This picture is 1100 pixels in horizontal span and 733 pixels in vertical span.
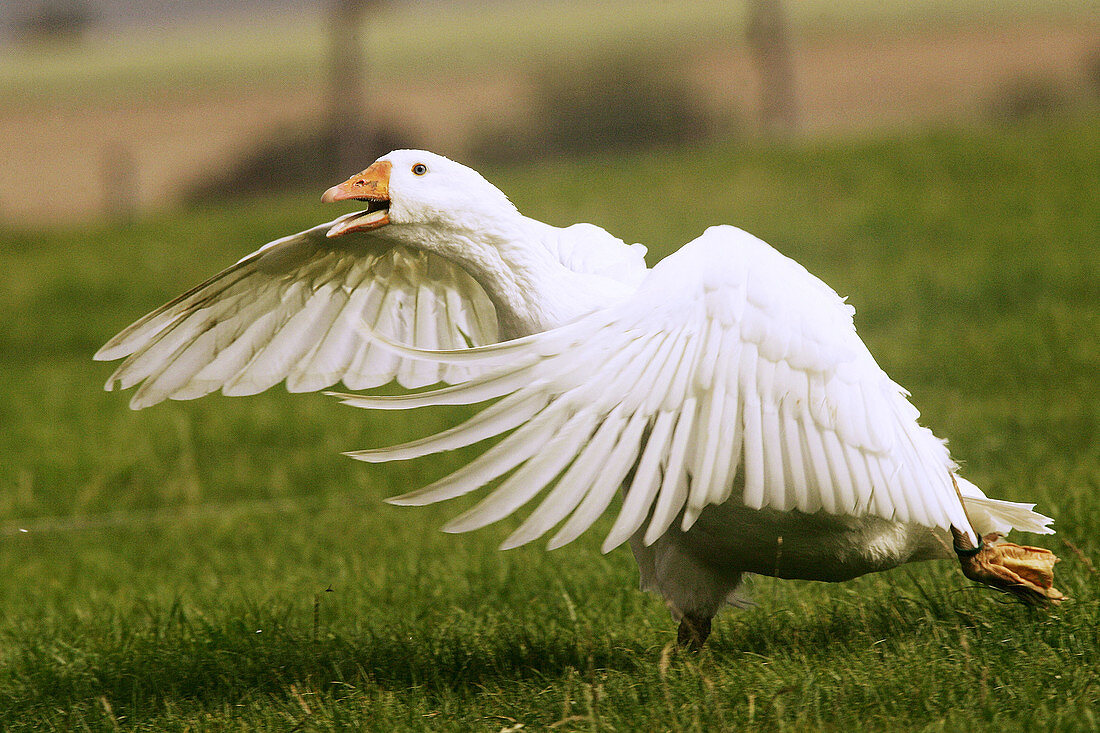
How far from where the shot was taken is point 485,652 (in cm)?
360

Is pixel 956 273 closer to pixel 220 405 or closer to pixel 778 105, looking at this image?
pixel 220 405

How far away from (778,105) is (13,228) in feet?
37.3

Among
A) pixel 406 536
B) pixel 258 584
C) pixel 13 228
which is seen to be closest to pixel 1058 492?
pixel 406 536

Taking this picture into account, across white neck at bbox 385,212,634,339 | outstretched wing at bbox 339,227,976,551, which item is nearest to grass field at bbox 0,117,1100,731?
outstretched wing at bbox 339,227,976,551

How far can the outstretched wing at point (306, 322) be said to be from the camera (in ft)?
12.5

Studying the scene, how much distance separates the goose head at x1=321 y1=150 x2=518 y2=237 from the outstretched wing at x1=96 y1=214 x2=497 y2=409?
1.40 feet

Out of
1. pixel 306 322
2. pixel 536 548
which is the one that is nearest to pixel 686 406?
pixel 306 322

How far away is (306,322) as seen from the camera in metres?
4.01

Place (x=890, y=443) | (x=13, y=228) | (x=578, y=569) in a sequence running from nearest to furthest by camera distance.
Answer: (x=890, y=443) → (x=578, y=569) → (x=13, y=228)

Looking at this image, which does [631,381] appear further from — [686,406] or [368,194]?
[368,194]

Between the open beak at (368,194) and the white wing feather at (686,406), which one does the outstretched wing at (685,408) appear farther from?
the open beak at (368,194)

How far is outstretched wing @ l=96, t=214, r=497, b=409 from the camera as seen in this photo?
381cm

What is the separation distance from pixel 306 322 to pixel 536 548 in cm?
161

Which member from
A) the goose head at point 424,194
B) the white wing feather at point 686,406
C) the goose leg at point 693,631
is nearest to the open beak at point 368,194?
the goose head at point 424,194
